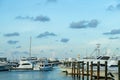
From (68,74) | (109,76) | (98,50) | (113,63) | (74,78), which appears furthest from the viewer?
(98,50)

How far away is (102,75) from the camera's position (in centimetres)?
7112

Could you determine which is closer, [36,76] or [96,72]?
[96,72]

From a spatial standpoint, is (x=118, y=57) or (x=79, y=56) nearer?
(x=118, y=57)

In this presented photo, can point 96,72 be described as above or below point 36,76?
above

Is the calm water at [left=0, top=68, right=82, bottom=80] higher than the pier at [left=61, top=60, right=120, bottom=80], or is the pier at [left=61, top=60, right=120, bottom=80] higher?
the pier at [left=61, top=60, right=120, bottom=80]

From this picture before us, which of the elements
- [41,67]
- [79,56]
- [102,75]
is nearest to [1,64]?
[41,67]

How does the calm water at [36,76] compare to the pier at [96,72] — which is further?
the calm water at [36,76]

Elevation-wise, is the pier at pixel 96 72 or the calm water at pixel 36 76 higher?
the pier at pixel 96 72

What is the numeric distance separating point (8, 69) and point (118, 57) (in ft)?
204

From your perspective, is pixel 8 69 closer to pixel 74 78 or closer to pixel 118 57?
pixel 118 57

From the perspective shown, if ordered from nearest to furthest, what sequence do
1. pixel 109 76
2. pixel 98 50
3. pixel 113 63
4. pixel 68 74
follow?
pixel 109 76
pixel 113 63
pixel 68 74
pixel 98 50

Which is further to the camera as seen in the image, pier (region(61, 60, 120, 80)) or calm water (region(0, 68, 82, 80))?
calm water (region(0, 68, 82, 80))

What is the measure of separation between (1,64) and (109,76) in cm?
9805

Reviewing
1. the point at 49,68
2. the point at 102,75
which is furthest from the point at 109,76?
the point at 49,68
